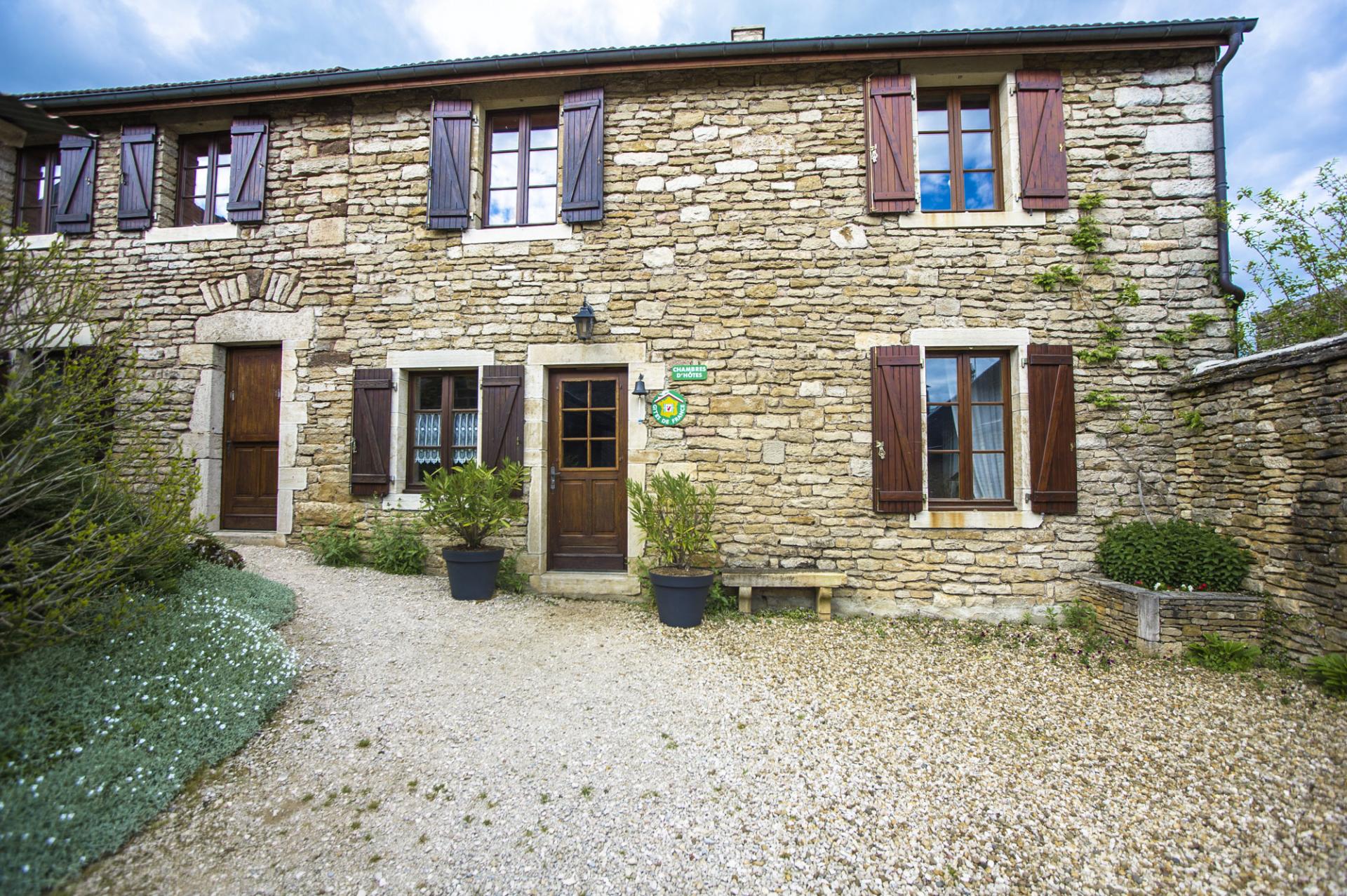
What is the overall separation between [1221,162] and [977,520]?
3.85 meters

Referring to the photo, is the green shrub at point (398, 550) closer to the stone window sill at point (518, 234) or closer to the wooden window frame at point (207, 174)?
the stone window sill at point (518, 234)

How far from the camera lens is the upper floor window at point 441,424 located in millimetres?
5668

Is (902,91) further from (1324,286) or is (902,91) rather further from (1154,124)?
(1324,286)

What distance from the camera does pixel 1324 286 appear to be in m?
4.95

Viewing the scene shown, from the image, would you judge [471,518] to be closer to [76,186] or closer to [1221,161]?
[76,186]

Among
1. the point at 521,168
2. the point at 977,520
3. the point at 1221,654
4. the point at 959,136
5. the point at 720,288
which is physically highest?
the point at 959,136

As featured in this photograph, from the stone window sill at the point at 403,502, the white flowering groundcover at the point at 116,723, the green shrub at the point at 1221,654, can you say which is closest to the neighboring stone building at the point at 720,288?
the stone window sill at the point at 403,502

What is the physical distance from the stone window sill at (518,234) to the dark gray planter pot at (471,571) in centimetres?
297

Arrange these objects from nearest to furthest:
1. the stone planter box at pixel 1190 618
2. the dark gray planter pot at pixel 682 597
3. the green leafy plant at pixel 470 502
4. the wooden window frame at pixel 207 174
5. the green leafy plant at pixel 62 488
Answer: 1. the green leafy plant at pixel 62 488
2. the stone planter box at pixel 1190 618
3. the dark gray planter pot at pixel 682 597
4. the green leafy plant at pixel 470 502
5. the wooden window frame at pixel 207 174

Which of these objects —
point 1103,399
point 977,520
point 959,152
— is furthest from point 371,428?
point 1103,399

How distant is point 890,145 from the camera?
17.0 feet

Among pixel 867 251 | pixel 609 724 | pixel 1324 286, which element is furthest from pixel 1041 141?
pixel 609 724

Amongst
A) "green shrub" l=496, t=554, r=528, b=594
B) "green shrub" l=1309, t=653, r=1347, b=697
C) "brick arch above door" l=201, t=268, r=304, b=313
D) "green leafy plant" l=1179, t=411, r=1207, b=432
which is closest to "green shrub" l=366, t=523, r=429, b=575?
"green shrub" l=496, t=554, r=528, b=594

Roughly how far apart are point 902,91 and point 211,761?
6.78 m
